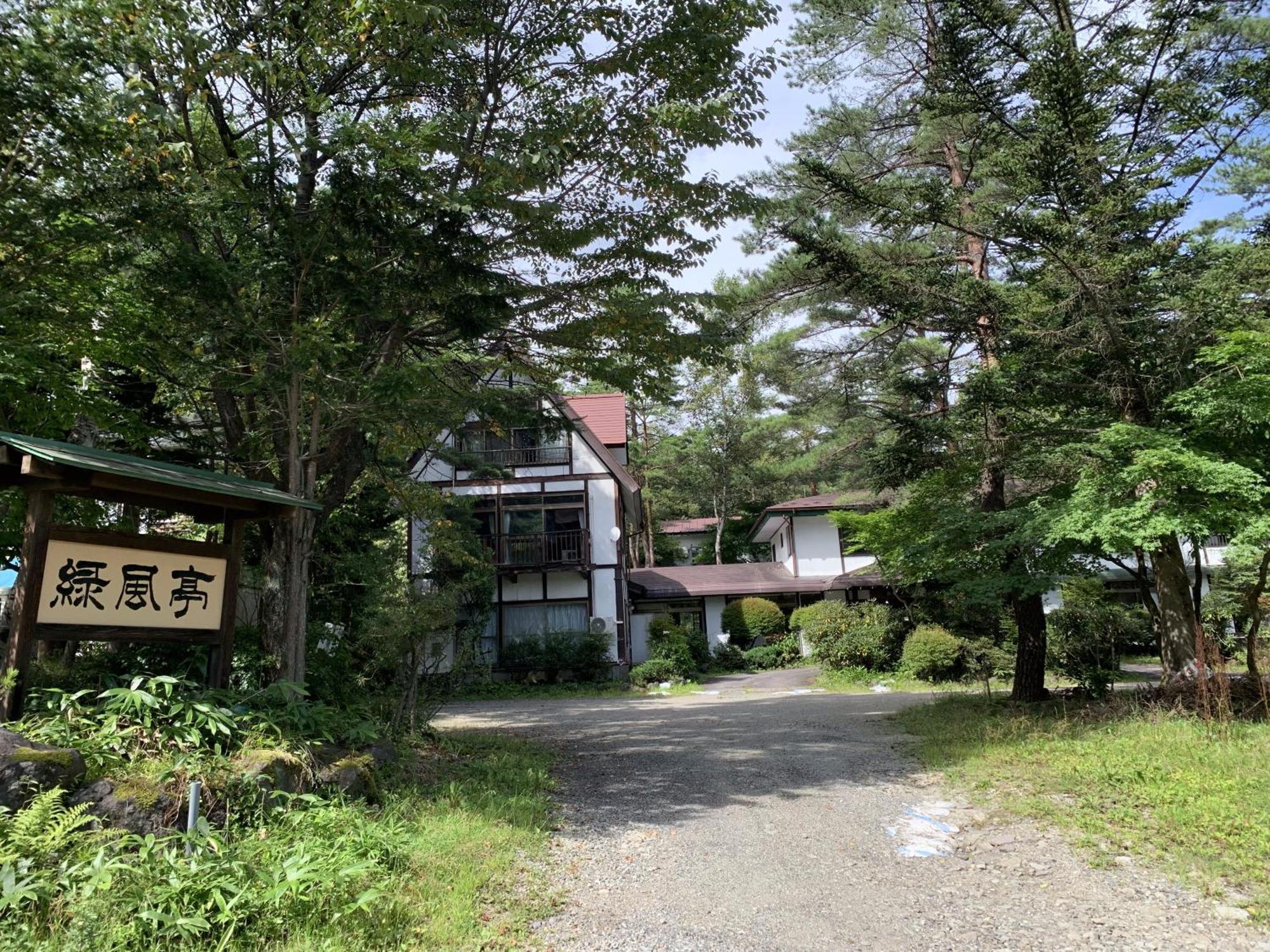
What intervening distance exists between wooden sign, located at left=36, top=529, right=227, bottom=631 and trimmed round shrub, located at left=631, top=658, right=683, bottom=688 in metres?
16.1

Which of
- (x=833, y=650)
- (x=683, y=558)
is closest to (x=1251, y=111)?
(x=833, y=650)

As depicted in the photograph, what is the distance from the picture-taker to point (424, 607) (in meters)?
8.28

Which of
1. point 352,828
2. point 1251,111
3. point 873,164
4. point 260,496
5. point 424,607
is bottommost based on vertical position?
point 352,828

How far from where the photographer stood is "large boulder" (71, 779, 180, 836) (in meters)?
4.31

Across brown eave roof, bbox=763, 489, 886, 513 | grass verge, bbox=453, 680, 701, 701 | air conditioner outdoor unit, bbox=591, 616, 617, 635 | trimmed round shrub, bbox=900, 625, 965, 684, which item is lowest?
grass verge, bbox=453, 680, 701, 701

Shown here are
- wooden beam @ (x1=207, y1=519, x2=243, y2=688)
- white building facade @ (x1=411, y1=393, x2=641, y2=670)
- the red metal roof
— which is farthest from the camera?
the red metal roof

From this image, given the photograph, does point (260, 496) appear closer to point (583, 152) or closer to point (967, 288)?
point (583, 152)

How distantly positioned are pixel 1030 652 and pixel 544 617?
1444cm

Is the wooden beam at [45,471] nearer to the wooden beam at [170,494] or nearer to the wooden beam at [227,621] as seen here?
the wooden beam at [170,494]

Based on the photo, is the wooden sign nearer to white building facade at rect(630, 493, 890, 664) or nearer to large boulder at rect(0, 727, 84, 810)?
large boulder at rect(0, 727, 84, 810)

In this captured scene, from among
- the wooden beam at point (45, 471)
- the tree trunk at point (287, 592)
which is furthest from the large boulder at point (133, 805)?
the tree trunk at point (287, 592)

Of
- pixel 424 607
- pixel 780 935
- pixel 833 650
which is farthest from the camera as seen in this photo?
pixel 833 650

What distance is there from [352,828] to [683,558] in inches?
1437

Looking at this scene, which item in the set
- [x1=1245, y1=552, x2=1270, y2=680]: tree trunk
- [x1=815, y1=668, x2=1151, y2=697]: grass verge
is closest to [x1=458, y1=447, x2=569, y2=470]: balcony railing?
[x1=815, y1=668, x2=1151, y2=697]: grass verge
